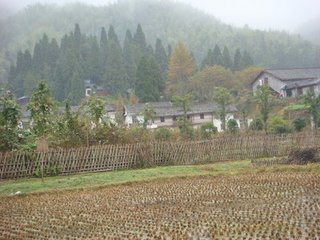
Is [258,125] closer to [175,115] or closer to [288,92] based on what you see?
[175,115]

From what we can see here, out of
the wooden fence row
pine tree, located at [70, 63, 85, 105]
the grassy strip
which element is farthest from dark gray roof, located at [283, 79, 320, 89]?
the grassy strip

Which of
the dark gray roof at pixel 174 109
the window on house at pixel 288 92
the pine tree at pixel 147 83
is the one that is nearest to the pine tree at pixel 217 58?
the pine tree at pixel 147 83

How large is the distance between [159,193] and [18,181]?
8334 mm

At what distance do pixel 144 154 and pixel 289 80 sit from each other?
3867 centimetres

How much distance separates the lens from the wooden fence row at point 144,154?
2088cm

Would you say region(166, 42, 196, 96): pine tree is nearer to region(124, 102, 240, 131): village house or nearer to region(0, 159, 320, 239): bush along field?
region(124, 102, 240, 131): village house

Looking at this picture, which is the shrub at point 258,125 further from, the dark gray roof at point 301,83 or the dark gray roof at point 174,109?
the dark gray roof at point 301,83

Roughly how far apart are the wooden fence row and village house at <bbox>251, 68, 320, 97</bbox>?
28269 millimetres

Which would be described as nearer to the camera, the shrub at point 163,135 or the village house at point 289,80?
the shrub at point 163,135

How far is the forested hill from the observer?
117375mm

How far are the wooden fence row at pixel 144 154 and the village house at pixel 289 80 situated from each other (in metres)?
28.3

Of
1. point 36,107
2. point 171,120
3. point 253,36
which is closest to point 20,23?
point 253,36

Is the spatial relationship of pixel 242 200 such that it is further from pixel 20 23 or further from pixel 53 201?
pixel 20 23

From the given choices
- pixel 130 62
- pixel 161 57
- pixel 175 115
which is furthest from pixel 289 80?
pixel 161 57
